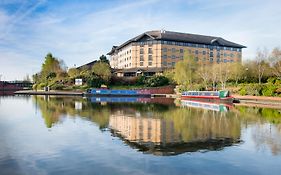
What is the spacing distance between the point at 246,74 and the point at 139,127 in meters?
45.1

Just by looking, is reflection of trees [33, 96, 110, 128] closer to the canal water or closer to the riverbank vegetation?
the canal water

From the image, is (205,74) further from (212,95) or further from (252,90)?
(252,90)

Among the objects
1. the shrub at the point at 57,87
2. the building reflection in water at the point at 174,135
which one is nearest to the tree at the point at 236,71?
the building reflection in water at the point at 174,135

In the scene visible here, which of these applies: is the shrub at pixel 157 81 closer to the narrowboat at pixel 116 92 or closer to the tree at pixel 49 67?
the narrowboat at pixel 116 92

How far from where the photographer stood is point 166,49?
80.5 metres

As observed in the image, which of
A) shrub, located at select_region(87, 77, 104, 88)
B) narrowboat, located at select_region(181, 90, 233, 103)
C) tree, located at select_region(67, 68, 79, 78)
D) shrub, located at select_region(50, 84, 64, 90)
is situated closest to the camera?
narrowboat, located at select_region(181, 90, 233, 103)

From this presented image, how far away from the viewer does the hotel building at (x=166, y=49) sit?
263ft

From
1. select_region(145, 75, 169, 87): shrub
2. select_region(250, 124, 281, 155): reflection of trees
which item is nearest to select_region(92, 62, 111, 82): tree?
select_region(145, 75, 169, 87): shrub

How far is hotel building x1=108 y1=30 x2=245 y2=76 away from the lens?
3159 inches

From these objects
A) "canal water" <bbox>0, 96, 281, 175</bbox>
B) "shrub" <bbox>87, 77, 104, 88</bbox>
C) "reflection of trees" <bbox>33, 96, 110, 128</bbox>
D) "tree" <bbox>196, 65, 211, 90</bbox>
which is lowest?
"canal water" <bbox>0, 96, 281, 175</bbox>

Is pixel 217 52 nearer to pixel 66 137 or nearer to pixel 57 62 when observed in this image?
pixel 57 62

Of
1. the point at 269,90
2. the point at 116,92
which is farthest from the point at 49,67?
the point at 269,90


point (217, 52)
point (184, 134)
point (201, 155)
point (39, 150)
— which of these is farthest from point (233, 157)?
point (217, 52)

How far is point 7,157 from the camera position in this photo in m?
10.4
